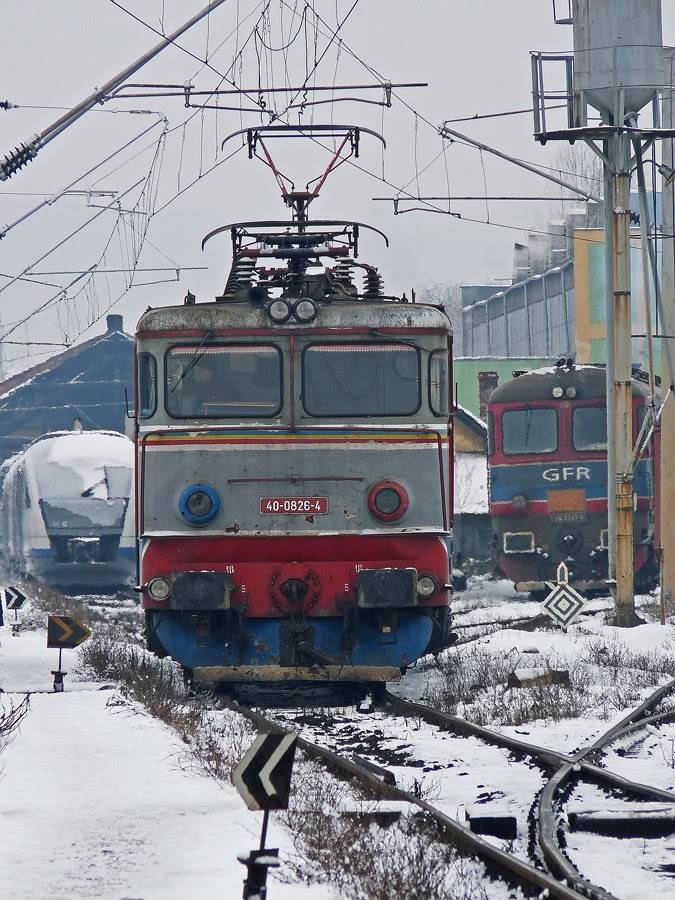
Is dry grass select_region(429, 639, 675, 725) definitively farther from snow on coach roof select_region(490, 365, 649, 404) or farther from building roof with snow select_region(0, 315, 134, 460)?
building roof with snow select_region(0, 315, 134, 460)

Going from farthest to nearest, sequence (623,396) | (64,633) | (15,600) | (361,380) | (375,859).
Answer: (15,600) < (623,396) < (64,633) < (361,380) < (375,859)

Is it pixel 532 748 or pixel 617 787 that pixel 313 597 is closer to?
pixel 532 748

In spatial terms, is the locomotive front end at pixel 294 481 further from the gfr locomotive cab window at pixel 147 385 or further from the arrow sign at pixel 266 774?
the arrow sign at pixel 266 774

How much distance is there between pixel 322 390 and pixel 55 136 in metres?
4.06

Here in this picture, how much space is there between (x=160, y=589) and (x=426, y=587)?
226 cm

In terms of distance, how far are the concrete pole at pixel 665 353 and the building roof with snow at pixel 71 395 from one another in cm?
4109

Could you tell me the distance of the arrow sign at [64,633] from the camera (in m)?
15.4

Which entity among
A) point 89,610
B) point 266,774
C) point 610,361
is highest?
point 610,361

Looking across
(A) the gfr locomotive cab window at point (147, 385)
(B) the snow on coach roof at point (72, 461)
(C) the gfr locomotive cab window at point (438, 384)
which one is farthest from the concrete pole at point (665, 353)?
(B) the snow on coach roof at point (72, 461)

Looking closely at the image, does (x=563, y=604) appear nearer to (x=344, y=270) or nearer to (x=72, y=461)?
(x=344, y=270)

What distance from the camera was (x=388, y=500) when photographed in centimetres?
1314

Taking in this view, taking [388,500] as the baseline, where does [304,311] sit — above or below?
above

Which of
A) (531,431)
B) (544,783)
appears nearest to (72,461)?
(531,431)

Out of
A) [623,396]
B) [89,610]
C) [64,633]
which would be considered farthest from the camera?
[89,610]
